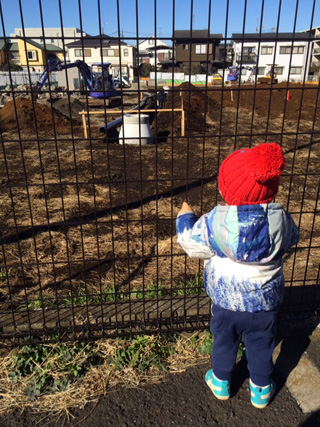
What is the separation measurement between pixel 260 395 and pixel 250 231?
44.5 inches

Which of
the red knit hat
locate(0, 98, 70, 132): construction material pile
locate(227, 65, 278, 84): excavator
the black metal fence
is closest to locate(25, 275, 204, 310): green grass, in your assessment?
the black metal fence

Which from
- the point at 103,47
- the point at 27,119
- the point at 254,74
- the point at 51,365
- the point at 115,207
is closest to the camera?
the point at 103,47

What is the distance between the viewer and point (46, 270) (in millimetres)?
3848

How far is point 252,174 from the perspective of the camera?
1.70 metres

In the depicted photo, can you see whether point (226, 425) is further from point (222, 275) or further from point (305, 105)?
point (305, 105)

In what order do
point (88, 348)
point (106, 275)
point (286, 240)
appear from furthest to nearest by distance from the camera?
point (106, 275)
point (88, 348)
point (286, 240)

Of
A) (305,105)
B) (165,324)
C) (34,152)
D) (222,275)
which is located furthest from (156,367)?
(305,105)

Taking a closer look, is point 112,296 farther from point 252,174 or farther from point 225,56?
point 225,56

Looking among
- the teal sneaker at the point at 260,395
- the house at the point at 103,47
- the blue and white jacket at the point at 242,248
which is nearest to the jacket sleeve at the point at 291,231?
the blue and white jacket at the point at 242,248

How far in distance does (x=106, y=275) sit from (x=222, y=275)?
198 centimetres

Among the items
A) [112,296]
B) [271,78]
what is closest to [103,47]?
[271,78]

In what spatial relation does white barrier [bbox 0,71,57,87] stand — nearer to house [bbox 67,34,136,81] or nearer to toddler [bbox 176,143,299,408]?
house [bbox 67,34,136,81]

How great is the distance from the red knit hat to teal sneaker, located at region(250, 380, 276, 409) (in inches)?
47.1

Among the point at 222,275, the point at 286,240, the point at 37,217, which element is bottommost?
the point at 37,217
